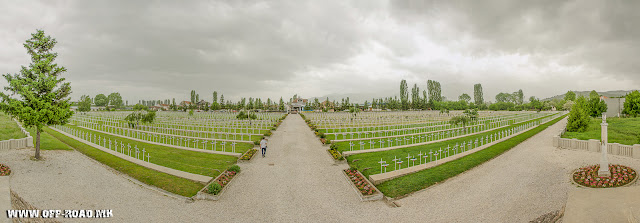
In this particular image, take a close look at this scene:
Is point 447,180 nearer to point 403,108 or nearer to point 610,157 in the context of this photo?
point 610,157

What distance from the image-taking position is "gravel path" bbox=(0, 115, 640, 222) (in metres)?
8.97

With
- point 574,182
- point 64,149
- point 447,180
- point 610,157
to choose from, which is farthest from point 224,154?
point 610,157

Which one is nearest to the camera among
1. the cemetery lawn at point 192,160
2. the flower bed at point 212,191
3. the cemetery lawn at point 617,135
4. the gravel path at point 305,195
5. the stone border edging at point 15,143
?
the gravel path at point 305,195

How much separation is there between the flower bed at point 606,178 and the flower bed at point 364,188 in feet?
32.5

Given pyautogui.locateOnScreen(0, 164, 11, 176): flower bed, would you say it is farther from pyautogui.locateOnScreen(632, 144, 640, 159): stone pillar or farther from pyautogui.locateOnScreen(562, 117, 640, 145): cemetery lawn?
pyautogui.locateOnScreen(562, 117, 640, 145): cemetery lawn

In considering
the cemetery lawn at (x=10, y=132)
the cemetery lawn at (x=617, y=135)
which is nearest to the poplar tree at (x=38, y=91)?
the cemetery lawn at (x=10, y=132)

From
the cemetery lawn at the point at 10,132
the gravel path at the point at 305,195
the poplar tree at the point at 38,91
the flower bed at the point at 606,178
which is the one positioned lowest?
the gravel path at the point at 305,195

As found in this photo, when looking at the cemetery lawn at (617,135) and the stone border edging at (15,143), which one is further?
the cemetery lawn at (617,135)

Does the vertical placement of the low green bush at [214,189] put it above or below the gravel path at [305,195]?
above

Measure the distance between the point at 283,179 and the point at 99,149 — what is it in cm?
1894

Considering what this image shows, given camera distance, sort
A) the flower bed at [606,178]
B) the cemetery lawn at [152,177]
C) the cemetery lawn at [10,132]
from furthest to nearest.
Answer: the cemetery lawn at [10,132]
the cemetery lawn at [152,177]
the flower bed at [606,178]

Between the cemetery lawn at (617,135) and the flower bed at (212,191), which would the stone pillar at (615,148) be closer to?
the cemetery lawn at (617,135)

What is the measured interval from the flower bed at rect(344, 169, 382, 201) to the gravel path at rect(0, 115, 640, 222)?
0.38 m

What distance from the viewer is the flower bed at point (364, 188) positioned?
1052 centimetres
